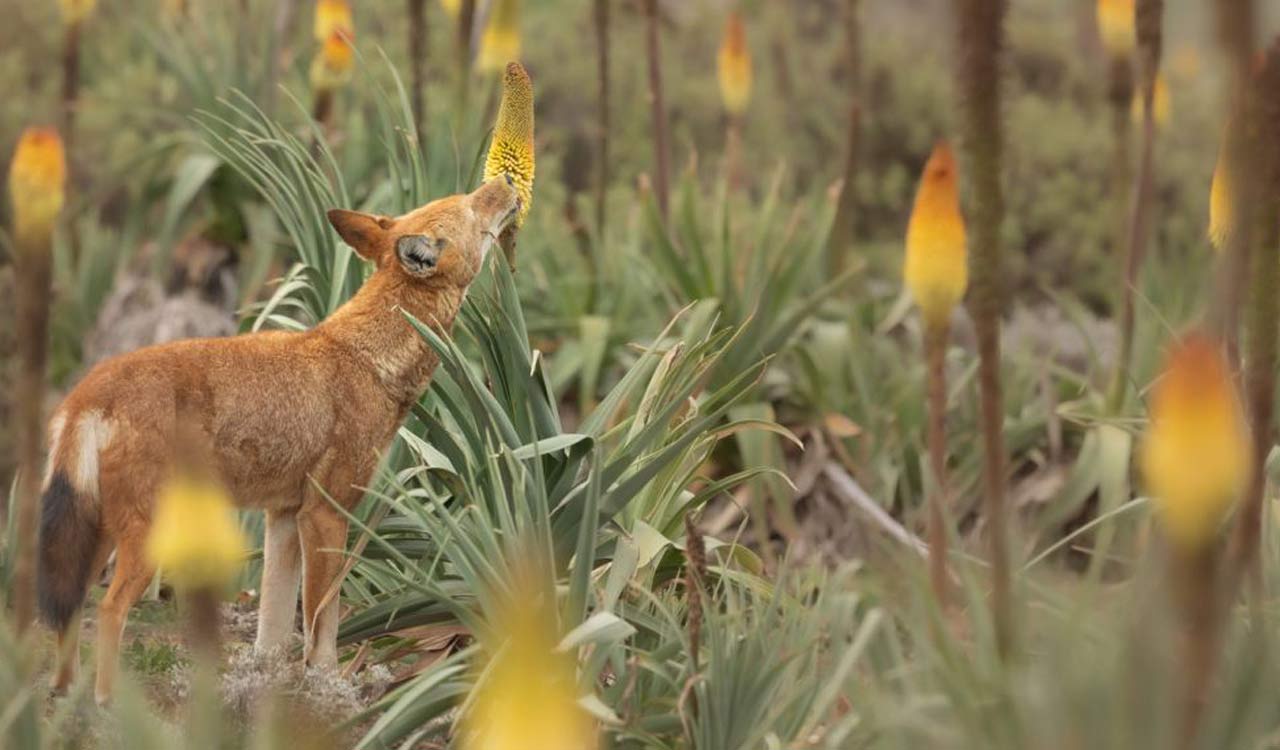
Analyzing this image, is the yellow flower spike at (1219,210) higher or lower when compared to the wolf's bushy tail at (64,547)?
higher

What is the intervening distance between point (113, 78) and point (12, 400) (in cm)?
314

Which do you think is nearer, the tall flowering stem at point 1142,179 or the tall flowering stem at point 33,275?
the tall flowering stem at point 33,275

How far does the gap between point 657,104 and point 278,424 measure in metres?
5.00

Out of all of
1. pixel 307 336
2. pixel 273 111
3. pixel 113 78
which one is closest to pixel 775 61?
pixel 113 78

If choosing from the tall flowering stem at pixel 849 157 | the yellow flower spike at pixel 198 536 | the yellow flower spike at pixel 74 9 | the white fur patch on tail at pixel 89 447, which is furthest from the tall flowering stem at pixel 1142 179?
the yellow flower spike at pixel 74 9

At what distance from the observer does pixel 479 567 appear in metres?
4.46

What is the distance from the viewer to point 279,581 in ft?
16.0

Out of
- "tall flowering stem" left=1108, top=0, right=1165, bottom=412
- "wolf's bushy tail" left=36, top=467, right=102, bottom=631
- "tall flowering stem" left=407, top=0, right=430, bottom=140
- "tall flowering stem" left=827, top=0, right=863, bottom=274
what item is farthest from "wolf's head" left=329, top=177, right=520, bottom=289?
"tall flowering stem" left=827, top=0, right=863, bottom=274

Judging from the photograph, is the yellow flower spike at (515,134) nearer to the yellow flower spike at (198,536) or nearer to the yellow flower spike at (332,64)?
the yellow flower spike at (198,536)

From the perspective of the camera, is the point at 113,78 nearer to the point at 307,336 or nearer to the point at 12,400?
the point at 12,400

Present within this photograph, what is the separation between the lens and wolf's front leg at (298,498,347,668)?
186 inches

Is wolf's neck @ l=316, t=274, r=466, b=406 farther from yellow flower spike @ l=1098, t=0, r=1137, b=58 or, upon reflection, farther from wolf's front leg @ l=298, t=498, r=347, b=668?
yellow flower spike @ l=1098, t=0, r=1137, b=58

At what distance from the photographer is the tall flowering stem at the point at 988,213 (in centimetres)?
334

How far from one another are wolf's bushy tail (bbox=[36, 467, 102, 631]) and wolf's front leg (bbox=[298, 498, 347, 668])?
54 cm
